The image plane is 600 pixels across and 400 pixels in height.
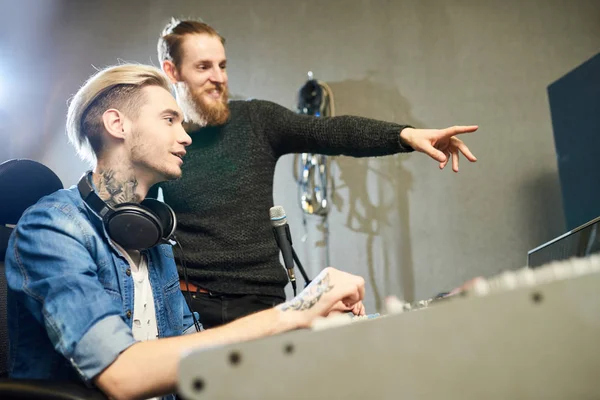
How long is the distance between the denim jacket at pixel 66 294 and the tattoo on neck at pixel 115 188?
0.29 ft

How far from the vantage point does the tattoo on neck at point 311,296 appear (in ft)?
2.65

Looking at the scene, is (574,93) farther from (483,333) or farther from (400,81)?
(483,333)

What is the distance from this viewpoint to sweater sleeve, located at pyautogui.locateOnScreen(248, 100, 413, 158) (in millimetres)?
1565

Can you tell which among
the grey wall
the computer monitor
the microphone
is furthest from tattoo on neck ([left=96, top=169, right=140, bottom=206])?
the grey wall

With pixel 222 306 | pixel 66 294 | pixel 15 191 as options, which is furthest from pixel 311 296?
pixel 222 306

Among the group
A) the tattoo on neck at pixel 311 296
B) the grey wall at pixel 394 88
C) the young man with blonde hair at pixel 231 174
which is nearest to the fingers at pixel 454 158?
the young man with blonde hair at pixel 231 174

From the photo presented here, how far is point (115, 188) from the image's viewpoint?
1.19 meters

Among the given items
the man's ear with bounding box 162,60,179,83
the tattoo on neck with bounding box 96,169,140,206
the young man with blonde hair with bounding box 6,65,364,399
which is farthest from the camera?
the man's ear with bounding box 162,60,179,83

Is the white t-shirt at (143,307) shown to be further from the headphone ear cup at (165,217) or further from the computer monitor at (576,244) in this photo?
the computer monitor at (576,244)

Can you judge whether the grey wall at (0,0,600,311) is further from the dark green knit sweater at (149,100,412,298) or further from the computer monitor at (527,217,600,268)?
the computer monitor at (527,217,600,268)

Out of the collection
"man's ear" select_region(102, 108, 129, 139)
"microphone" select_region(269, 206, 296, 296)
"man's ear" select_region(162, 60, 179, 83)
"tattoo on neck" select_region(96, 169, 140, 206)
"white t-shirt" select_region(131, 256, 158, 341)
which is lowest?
"white t-shirt" select_region(131, 256, 158, 341)

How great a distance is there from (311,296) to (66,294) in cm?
37

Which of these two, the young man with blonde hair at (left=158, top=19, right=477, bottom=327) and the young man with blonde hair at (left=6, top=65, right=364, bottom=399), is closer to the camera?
the young man with blonde hair at (left=6, top=65, right=364, bottom=399)

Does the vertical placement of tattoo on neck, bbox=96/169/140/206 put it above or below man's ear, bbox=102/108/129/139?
below
